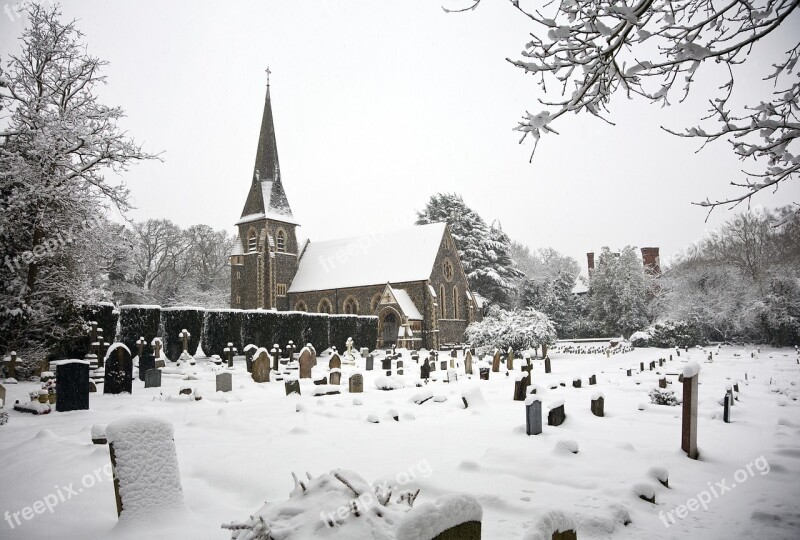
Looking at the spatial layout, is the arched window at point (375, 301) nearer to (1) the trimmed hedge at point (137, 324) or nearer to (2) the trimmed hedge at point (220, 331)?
(2) the trimmed hedge at point (220, 331)

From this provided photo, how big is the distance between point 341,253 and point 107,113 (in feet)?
81.2

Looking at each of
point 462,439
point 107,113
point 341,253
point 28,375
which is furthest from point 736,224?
point 28,375

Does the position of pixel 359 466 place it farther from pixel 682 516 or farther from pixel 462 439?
pixel 682 516

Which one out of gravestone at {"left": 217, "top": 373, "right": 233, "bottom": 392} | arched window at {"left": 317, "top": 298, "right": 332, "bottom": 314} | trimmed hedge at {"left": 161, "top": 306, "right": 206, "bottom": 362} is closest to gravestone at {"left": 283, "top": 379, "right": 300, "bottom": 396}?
gravestone at {"left": 217, "top": 373, "right": 233, "bottom": 392}

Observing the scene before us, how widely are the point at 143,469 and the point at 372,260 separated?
32.2 m

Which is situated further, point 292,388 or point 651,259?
point 651,259

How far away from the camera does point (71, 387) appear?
312 inches

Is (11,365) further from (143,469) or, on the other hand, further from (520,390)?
(520,390)

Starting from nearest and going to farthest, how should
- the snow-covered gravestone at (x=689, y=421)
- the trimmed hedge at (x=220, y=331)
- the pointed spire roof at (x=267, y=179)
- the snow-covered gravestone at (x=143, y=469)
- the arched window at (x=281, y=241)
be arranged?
the snow-covered gravestone at (x=143, y=469) → the snow-covered gravestone at (x=689, y=421) → the trimmed hedge at (x=220, y=331) → the arched window at (x=281, y=241) → the pointed spire roof at (x=267, y=179)

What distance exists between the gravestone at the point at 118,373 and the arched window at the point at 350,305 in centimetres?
2410

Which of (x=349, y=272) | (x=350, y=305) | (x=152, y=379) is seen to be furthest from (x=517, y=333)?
(x=152, y=379)

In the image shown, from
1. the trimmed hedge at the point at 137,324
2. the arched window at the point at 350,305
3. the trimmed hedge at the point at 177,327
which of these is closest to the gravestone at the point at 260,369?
the trimmed hedge at the point at 137,324

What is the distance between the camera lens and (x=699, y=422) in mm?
7152

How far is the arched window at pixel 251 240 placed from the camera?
3697 cm
